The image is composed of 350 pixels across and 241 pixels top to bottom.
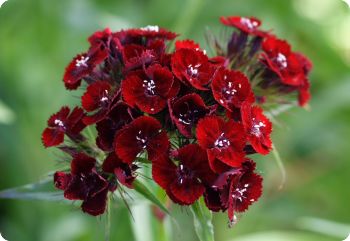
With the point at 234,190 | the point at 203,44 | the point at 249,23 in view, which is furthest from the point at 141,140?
the point at 203,44

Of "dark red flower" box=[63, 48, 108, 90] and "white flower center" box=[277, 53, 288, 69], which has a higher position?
"white flower center" box=[277, 53, 288, 69]

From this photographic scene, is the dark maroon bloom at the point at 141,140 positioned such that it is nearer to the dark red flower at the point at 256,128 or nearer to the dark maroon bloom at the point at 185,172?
the dark maroon bloom at the point at 185,172

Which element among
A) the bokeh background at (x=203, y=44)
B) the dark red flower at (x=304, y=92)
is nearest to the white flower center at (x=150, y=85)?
the dark red flower at (x=304, y=92)

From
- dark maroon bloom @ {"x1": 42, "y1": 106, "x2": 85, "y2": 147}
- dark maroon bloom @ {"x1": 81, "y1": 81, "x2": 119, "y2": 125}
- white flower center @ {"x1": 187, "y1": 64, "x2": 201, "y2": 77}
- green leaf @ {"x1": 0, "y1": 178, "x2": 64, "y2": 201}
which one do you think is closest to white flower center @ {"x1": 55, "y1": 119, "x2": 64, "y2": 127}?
dark maroon bloom @ {"x1": 42, "y1": 106, "x2": 85, "y2": 147}

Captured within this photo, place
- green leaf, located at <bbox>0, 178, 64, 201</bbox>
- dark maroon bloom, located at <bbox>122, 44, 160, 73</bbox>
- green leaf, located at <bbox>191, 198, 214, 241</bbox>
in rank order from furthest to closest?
green leaf, located at <bbox>0, 178, 64, 201</bbox>, dark maroon bloom, located at <bbox>122, 44, 160, 73</bbox>, green leaf, located at <bbox>191, 198, 214, 241</bbox>

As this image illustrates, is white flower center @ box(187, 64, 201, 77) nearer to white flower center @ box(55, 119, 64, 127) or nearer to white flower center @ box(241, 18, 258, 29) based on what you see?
white flower center @ box(55, 119, 64, 127)

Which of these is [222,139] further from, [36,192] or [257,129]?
[36,192]
